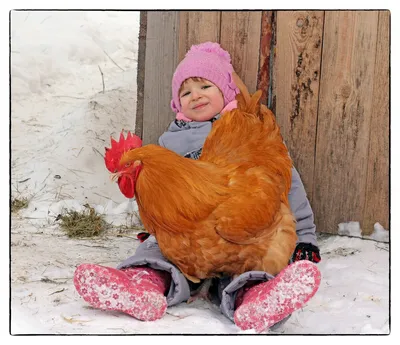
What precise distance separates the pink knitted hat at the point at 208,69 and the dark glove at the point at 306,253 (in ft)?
2.27

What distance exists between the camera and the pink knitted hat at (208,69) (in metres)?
2.62

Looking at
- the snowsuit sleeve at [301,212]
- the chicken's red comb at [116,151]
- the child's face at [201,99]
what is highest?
the child's face at [201,99]

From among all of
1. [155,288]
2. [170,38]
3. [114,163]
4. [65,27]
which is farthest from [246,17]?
[155,288]

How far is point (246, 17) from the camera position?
277 centimetres

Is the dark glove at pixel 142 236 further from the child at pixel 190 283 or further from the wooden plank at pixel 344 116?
the wooden plank at pixel 344 116

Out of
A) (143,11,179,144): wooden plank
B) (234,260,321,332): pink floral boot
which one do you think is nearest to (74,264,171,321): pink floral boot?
(234,260,321,332): pink floral boot

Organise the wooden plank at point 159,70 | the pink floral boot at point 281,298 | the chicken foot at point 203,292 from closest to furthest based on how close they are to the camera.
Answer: the pink floral boot at point 281,298 < the chicken foot at point 203,292 < the wooden plank at point 159,70

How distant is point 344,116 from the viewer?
2.76m

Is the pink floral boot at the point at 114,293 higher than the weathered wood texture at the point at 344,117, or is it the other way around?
the weathered wood texture at the point at 344,117

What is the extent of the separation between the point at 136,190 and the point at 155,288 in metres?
0.36

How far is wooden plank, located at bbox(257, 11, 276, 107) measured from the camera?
109 inches

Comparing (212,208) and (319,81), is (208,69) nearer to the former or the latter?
(319,81)

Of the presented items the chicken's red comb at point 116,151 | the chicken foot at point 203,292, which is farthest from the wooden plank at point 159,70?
the chicken foot at point 203,292

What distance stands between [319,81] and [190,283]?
1082mm
